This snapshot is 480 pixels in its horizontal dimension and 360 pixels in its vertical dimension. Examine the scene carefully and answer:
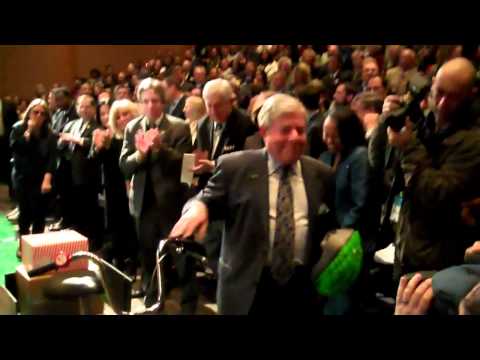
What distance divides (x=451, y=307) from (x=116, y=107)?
3.54 m

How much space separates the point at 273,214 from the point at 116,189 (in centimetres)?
265

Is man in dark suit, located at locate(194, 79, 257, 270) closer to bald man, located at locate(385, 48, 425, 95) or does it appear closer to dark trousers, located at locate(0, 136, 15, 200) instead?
bald man, located at locate(385, 48, 425, 95)

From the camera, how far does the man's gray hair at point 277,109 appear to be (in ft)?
7.35

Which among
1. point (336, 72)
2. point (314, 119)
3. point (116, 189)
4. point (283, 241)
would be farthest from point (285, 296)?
point (336, 72)

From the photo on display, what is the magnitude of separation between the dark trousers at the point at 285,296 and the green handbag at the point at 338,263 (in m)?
0.30

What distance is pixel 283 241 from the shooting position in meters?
2.25

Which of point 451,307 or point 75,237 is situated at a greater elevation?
point 451,307

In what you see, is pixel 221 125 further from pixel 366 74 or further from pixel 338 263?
pixel 366 74

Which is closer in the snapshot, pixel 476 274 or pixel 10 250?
pixel 476 274

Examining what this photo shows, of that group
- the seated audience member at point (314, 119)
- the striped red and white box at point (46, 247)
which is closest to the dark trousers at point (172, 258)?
the seated audience member at point (314, 119)
